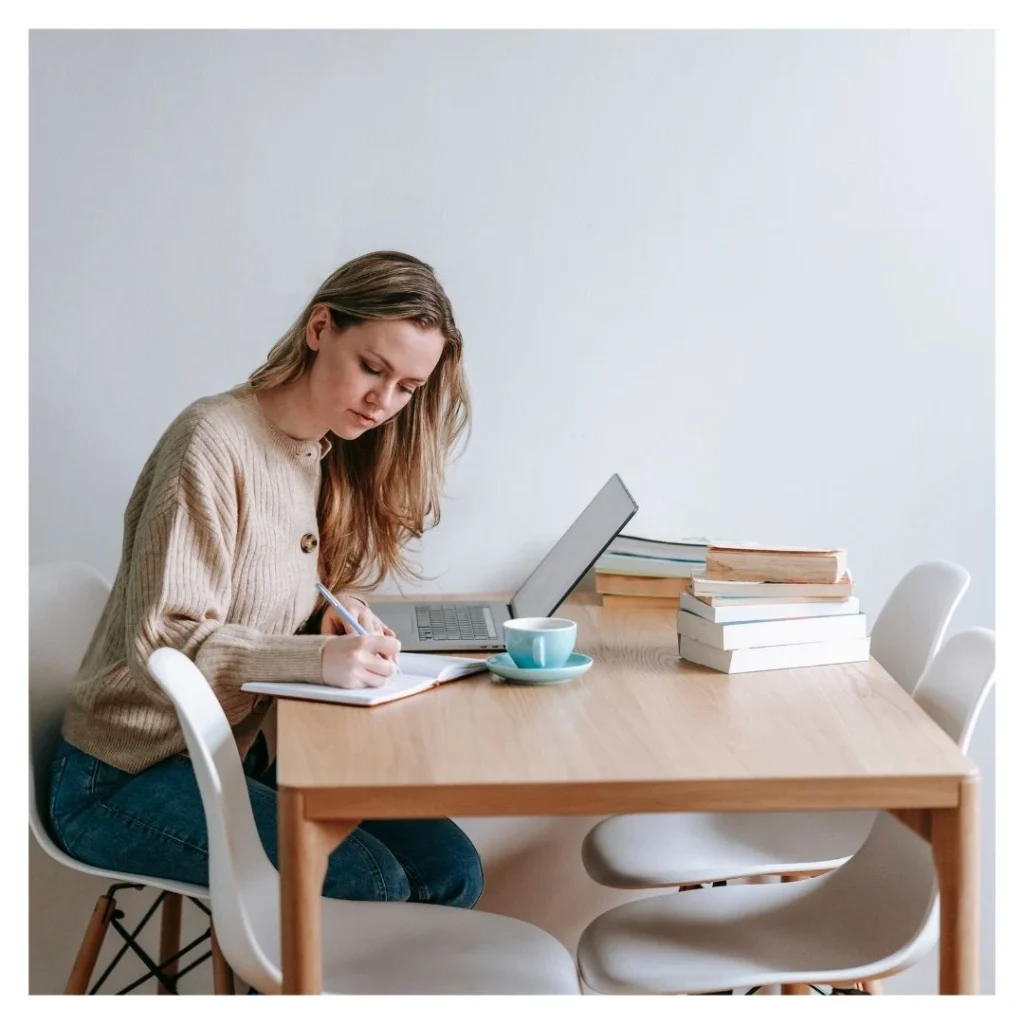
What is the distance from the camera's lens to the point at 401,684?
59.9 inches

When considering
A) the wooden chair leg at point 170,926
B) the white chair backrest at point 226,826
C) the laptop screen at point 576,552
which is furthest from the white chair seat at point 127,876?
the laptop screen at point 576,552

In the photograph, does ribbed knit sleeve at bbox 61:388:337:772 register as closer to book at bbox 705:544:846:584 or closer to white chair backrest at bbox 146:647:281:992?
white chair backrest at bbox 146:647:281:992

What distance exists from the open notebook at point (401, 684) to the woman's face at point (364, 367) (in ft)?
1.24

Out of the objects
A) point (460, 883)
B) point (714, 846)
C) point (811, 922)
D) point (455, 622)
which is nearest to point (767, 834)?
point (714, 846)

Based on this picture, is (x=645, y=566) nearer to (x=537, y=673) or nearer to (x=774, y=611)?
(x=774, y=611)

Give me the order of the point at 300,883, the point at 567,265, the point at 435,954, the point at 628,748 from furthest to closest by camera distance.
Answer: the point at 567,265, the point at 435,954, the point at 628,748, the point at 300,883

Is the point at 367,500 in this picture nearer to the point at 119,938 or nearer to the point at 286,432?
the point at 286,432

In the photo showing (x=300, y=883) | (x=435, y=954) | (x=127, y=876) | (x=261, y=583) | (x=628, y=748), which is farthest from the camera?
(x=261, y=583)

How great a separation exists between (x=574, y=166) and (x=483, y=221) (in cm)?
19

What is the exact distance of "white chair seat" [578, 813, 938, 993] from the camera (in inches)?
54.5

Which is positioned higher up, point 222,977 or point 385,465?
point 385,465

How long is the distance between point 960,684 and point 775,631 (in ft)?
0.80

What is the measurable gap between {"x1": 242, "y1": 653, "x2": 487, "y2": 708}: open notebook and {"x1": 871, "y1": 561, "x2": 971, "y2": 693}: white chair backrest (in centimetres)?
67
